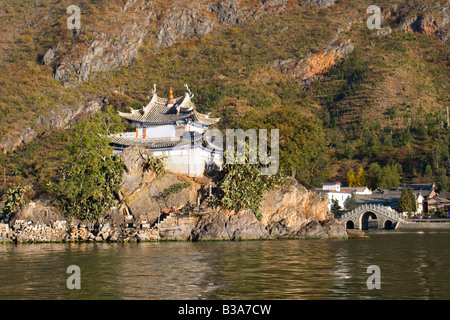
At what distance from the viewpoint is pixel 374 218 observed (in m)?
85.4

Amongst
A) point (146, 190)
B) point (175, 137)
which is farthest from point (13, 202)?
point (175, 137)

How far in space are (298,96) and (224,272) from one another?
152546mm

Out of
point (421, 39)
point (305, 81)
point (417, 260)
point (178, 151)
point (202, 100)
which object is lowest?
point (417, 260)

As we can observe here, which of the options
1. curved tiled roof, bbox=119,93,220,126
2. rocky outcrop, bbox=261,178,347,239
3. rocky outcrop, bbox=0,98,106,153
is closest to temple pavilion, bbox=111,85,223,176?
curved tiled roof, bbox=119,93,220,126

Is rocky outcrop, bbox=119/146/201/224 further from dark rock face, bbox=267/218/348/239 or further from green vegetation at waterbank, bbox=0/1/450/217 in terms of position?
dark rock face, bbox=267/218/348/239

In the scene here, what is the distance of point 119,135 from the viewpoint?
59344 millimetres

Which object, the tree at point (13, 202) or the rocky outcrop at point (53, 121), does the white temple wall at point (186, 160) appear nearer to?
the tree at point (13, 202)

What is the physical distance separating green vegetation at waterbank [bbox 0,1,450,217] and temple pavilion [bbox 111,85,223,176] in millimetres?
4441

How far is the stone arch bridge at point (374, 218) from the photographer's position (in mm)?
81875

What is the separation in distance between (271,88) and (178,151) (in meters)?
116

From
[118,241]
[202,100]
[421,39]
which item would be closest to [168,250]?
[118,241]

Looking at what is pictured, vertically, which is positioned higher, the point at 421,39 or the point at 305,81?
the point at 421,39

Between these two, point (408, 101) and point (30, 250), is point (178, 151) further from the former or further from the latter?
point (408, 101)

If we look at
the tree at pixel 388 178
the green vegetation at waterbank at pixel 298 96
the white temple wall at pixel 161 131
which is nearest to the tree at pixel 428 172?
the green vegetation at waterbank at pixel 298 96
